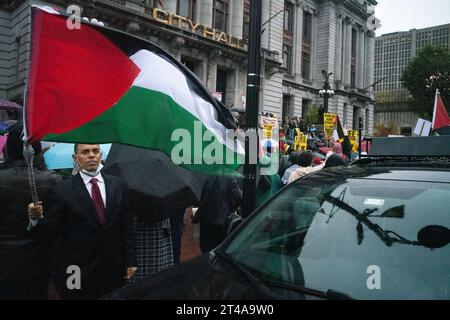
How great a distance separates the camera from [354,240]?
7.89 feet

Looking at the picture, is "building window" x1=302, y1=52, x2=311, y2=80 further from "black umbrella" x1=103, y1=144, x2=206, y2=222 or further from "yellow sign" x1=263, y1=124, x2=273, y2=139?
"black umbrella" x1=103, y1=144, x2=206, y2=222

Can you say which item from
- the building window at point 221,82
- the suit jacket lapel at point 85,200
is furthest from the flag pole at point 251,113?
the building window at point 221,82

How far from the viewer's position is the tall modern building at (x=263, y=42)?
22156 millimetres

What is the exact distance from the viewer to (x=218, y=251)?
2.74 m

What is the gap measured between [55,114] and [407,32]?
293 feet

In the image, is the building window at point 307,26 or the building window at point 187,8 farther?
the building window at point 307,26

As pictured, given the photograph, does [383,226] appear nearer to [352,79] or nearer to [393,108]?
[352,79]

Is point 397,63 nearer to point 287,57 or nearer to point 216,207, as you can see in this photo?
point 287,57

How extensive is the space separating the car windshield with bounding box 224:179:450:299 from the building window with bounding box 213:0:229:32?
3042 centimetres

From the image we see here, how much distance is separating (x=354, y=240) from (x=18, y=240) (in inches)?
101

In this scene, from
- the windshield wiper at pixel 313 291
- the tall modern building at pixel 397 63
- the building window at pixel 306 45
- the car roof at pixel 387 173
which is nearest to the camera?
the windshield wiper at pixel 313 291

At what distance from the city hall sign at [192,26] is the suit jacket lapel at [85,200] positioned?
22.3 m

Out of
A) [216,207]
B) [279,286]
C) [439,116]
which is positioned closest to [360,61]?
[439,116]

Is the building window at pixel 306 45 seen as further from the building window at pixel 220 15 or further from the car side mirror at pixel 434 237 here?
the car side mirror at pixel 434 237
